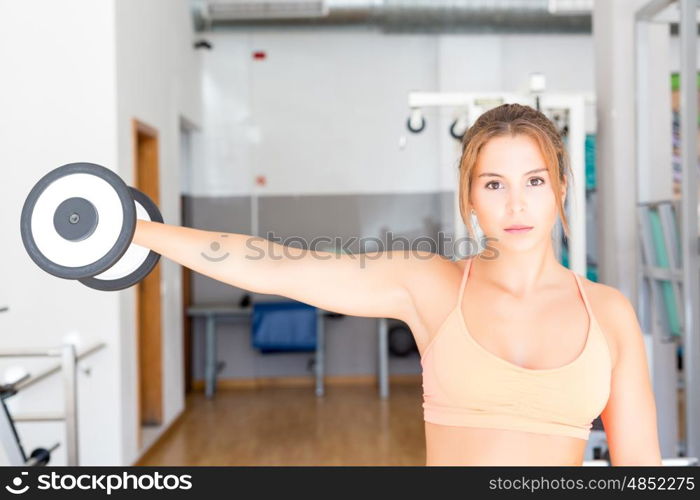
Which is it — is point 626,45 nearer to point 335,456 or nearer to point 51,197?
point 335,456

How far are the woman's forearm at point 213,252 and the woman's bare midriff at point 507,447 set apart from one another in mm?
282

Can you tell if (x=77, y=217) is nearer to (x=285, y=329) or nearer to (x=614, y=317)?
(x=614, y=317)

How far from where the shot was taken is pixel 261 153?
Answer: 570 cm

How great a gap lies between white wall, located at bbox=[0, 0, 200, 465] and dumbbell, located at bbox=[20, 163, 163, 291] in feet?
7.88

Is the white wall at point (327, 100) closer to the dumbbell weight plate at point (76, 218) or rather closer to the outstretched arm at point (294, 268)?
the outstretched arm at point (294, 268)

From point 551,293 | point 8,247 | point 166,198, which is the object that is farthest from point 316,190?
point 551,293

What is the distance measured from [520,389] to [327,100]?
5120mm

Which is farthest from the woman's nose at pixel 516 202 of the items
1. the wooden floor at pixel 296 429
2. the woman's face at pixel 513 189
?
the wooden floor at pixel 296 429

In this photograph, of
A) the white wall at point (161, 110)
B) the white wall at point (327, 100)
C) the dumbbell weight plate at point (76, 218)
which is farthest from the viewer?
the white wall at point (327, 100)

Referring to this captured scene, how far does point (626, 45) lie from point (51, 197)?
2811 millimetres

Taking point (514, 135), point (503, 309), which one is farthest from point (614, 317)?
point (514, 135)

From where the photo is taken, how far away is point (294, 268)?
81 centimetres

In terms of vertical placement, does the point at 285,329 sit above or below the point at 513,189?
below

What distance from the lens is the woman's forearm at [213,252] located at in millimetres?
768
